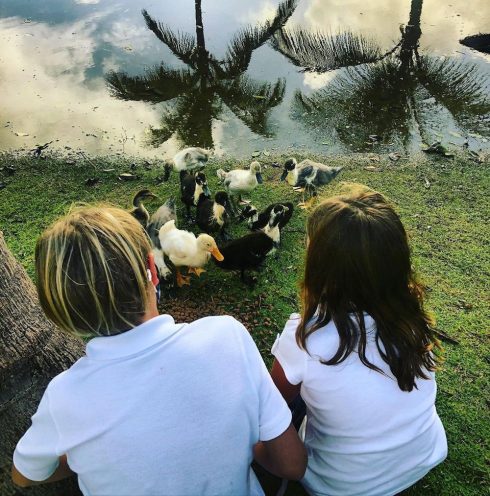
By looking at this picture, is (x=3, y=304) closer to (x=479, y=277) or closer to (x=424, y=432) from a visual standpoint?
(x=424, y=432)

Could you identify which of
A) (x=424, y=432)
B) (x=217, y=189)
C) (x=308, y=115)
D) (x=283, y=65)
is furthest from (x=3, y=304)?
(x=283, y=65)

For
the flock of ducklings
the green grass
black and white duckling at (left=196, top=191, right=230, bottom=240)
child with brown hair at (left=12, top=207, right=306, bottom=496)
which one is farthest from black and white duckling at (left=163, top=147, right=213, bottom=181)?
child with brown hair at (left=12, top=207, right=306, bottom=496)

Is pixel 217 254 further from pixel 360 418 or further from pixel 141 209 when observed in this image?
pixel 360 418

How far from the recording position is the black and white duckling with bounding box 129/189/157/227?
15.0 feet

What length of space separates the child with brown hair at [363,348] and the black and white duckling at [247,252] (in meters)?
1.88

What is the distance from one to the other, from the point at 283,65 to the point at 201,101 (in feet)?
6.01

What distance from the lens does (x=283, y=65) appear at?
8508 millimetres

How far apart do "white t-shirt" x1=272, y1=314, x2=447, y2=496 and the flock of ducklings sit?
1.90 meters

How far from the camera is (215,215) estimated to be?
461 centimetres

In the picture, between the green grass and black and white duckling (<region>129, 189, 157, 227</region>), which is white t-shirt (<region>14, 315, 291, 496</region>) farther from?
black and white duckling (<region>129, 189, 157, 227</region>)

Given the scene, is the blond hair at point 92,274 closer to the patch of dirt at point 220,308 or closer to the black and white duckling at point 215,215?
the patch of dirt at point 220,308

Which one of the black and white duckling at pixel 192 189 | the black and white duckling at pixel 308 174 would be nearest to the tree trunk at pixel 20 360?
the black and white duckling at pixel 192 189

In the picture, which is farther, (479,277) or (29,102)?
(29,102)

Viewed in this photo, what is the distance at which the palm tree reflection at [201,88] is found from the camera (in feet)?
23.1
